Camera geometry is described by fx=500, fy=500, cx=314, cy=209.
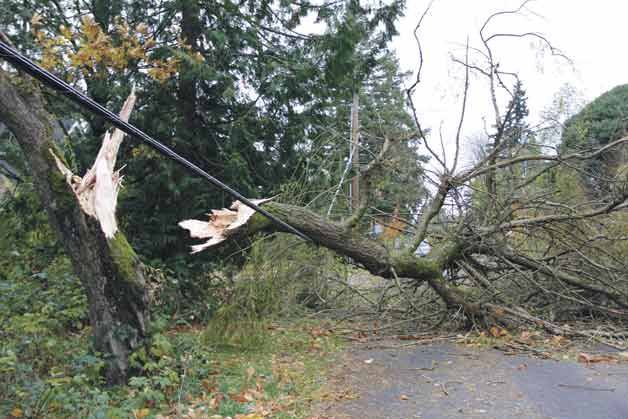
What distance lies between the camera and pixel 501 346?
16.5 ft

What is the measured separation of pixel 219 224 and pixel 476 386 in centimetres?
245

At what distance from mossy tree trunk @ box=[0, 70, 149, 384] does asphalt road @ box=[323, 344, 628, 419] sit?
1.56 meters

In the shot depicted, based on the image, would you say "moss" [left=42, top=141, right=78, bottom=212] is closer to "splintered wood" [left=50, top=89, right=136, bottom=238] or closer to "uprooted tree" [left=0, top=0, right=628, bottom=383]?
"splintered wood" [left=50, top=89, right=136, bottom=238]

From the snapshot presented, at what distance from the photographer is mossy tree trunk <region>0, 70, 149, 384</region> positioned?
3.52m

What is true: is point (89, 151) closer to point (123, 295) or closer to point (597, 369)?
point (123, 295)

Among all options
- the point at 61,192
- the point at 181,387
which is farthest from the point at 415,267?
the point at 61,192

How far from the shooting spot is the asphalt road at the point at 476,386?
3.27 metres

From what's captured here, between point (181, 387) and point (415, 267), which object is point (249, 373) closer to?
point (181, 387)

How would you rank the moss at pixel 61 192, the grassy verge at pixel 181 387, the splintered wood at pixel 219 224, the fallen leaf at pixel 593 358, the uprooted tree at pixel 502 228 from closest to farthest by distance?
the grassy verge at pixel 181 387
the moss at pixel 61 192
the splintered wood at pixel 219 224
the fallen leaf at pixel 593 358
the uprooted tree at pixel 502 228

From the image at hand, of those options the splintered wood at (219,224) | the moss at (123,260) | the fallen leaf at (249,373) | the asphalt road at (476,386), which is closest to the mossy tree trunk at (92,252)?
the moss at (123,260)

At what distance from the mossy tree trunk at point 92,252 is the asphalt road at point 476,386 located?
5.11 feet

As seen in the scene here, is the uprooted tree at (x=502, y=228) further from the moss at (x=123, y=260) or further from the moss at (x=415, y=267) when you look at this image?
the moss at (x=123, y=260)

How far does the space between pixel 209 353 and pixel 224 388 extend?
1.13m

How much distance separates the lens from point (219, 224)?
4340 millimetres
